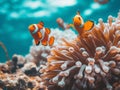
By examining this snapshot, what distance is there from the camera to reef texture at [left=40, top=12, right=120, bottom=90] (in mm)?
3547

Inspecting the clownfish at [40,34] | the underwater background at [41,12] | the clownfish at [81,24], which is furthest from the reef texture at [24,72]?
the underwater background at [41,12]

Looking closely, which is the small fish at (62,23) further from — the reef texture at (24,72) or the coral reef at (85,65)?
the coral reef at (85,65)

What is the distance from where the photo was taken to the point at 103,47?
12.3 ft

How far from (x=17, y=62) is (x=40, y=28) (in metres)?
3.07

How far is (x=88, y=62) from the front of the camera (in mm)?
3730

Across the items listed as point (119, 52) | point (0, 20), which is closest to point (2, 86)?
point (119, 52)

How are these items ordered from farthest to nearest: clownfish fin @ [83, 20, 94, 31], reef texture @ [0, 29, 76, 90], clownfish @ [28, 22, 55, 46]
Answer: reef texture @ [0, 29, 76, 90], clownfish @ [28, 22, 55, 46], clownfish fin @ [83, 20, 94, 31]

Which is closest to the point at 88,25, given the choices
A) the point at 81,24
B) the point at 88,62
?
the point at 81,24

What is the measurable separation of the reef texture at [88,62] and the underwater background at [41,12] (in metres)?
10.7

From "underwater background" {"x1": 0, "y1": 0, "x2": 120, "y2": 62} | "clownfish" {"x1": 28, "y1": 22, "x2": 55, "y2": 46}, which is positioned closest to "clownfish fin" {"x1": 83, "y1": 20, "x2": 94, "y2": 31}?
"clownfish" {"x1": 28, "y1": 22, "x2": 55, "y2": 46}

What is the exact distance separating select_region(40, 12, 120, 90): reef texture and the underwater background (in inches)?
420

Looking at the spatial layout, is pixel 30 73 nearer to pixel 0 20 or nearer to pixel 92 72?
pixel 92 72

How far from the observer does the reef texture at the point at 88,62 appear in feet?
11.6

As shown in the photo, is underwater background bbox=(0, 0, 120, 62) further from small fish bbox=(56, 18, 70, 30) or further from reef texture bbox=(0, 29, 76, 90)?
reef texture bbox=(0, 29, 76, 90)
